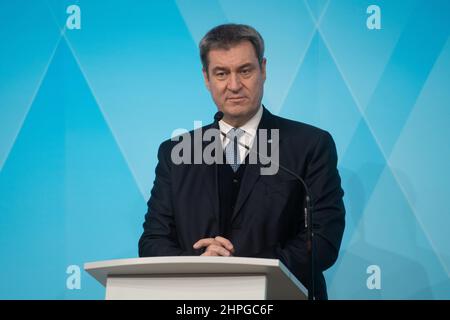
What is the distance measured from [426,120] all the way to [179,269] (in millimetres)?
2282

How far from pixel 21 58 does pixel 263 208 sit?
2.03m

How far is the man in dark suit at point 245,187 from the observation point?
410 cm

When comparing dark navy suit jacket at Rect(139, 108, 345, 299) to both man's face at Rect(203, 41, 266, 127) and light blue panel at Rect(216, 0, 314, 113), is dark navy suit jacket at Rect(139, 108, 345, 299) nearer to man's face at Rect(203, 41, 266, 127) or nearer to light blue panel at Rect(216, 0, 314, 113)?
man's face at Rect(203, 41, 266, 127)

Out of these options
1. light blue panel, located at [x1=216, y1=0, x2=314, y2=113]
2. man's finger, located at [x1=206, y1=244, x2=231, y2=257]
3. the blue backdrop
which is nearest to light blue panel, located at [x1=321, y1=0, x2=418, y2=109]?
the blue backdrop

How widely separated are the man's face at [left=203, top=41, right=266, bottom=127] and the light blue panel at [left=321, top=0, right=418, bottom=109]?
67 cm

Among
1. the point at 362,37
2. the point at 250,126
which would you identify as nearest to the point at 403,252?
the point at 250,126

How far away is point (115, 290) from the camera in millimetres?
3283

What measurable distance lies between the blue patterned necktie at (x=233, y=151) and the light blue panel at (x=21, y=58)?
56.3 inches

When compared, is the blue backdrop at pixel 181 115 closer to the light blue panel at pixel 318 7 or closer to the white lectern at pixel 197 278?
the light blue panel at pixel 318 7

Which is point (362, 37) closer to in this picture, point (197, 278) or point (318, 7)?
point (318, 7)

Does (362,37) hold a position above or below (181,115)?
above

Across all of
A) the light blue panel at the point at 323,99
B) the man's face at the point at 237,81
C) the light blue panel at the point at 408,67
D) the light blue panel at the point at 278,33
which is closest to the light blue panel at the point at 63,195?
the man's face at the point at 237,81

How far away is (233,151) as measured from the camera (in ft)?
14.5

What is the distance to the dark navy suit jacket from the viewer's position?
409 cm
